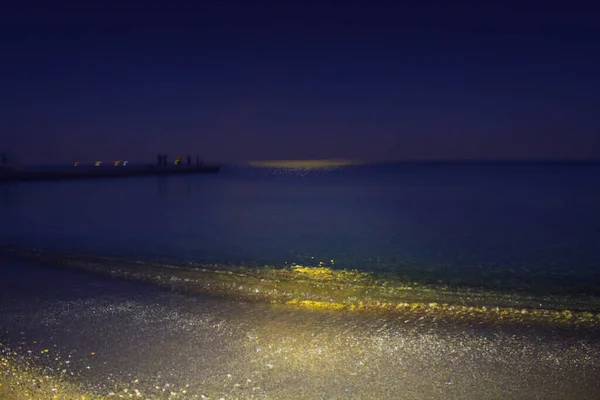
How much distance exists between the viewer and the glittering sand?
4.59 m

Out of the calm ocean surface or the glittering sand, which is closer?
the glittering sand

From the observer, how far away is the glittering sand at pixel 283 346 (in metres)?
4.59

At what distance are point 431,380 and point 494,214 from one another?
71.0ft

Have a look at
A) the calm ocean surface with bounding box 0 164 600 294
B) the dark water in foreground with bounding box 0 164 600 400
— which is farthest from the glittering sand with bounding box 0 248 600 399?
the calm ocean surface with bounding box 0 164 600 294

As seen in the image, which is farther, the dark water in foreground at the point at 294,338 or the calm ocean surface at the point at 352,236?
the calm ocean surface at the point at 352,236

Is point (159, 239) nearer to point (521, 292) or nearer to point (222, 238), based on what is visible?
point (222, 238)

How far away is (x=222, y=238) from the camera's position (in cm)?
1631

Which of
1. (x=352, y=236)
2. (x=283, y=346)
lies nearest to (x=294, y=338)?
(x=283, y=346)

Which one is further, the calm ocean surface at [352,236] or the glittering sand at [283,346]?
the calm ocean surface at [352,236]

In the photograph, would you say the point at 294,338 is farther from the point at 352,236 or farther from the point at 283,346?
the point at 352,236

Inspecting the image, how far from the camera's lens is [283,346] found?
220 inches

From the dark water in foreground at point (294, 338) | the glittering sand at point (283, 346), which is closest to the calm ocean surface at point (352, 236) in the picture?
the dark water in foreground at point (294, 338)

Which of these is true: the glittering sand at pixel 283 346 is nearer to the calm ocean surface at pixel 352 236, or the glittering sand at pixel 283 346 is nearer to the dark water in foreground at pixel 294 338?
the dark water in foreground at pixel 294 338

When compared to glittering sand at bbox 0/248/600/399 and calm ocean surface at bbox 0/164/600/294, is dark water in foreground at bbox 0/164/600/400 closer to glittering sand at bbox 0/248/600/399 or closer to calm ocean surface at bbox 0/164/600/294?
glittering sand at bbox 0/248/600/399
